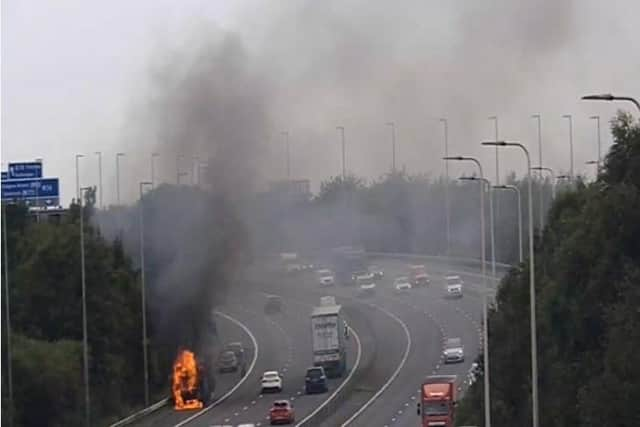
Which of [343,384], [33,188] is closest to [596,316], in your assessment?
[343,384]

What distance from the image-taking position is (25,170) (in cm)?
12706

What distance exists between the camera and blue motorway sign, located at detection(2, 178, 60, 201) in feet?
415

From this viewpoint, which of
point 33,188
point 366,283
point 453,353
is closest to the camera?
point 453,353

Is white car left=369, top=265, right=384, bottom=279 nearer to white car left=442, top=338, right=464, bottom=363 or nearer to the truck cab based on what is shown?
white car left=442, top=338, right=464, bottom=363

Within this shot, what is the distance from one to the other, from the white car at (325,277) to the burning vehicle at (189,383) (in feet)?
85.9

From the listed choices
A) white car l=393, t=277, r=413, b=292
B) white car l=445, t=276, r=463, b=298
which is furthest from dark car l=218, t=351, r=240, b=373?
white car l=393, t=277, r=413, b=292

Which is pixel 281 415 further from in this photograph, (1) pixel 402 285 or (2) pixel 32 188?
(1) pixel 402 285

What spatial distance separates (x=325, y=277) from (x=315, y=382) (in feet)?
75.7

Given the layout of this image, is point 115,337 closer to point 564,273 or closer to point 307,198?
point 307,198

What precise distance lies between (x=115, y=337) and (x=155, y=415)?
8016 millimetres

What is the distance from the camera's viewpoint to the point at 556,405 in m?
68.2

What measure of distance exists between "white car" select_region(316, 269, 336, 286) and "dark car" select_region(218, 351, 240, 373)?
1569cm

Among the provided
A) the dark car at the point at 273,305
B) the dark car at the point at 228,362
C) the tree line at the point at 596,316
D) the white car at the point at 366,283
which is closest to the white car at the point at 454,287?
the white car at the point at 366,283

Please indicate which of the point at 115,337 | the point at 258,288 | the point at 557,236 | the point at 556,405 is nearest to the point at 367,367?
the point at 258,288
